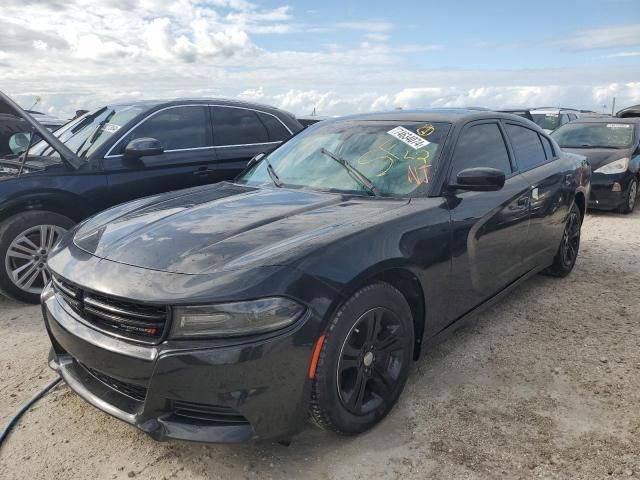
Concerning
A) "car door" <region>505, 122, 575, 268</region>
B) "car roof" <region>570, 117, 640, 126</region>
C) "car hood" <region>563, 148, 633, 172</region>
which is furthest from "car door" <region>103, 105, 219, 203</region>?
"car roof" <region>570, 117, 640, 126</region>

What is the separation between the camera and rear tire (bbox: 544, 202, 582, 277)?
4.71 m

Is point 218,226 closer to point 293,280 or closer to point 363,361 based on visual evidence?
point 293,280

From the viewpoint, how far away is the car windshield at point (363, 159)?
3.08 m

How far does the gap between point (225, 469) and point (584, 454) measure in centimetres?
164

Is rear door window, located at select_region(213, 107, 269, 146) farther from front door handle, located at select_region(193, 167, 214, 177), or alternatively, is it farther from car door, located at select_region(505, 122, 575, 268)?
car door, located at select_region(505, 122, 575, 268)

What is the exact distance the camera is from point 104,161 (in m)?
4.67

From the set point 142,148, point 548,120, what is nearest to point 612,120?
point 548,120

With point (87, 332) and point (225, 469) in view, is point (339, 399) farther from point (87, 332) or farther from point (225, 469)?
point (87, 332)

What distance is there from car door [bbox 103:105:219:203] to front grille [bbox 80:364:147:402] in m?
2.66

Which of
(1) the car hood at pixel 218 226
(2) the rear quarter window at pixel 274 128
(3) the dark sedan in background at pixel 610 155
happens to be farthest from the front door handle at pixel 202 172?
(3) the dark sedan in background at pixel 610 155

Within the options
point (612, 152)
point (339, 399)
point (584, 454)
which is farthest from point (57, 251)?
point (612, 152)

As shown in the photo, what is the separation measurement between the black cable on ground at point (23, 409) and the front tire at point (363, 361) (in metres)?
1.56

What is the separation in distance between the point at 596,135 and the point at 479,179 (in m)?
7.51

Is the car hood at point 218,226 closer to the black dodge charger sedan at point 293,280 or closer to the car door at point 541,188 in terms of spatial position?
the black dodge charger sedan at point 293,280
